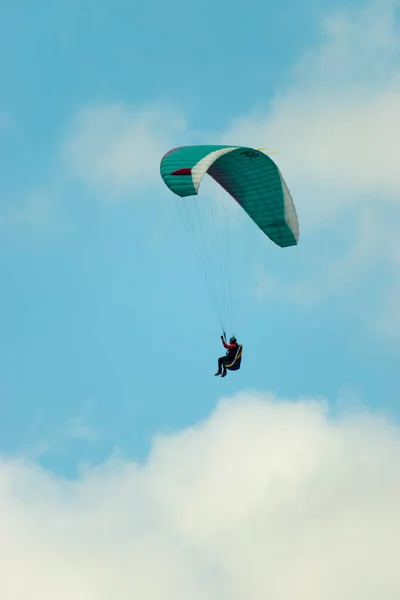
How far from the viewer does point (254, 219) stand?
62594mm

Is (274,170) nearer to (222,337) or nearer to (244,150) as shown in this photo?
(244,150)

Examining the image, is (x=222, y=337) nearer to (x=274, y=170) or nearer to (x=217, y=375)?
(x=217, y=375)

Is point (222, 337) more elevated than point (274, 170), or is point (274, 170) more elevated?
point (274, 170)

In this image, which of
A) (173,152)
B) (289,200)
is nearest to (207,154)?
(173,152)

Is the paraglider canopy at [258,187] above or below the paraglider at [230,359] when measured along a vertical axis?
above

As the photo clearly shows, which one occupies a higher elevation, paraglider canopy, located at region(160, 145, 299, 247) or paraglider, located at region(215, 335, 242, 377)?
paraglider canopy, located at region(160, 145, 299, 247)

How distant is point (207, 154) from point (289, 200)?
532cm

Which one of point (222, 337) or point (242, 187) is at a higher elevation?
point (242, 187)

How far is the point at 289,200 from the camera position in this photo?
202 feet

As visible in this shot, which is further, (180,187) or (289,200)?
(289,200)

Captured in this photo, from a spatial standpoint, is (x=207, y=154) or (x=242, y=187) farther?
(x=242, y=187)

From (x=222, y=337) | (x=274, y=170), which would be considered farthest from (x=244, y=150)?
(x=222, y=337)

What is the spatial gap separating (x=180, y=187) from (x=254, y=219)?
7.49 m

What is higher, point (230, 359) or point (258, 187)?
point (258, 187)
